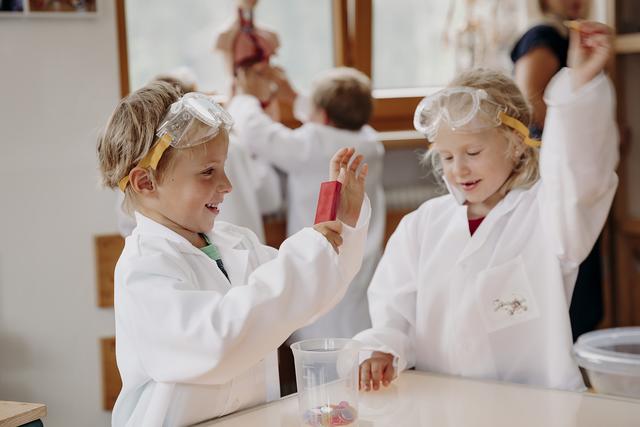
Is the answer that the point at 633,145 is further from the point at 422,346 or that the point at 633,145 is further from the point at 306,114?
the point at 422,346

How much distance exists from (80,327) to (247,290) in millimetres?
1823

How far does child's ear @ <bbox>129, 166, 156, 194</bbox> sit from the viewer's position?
1.60 metres

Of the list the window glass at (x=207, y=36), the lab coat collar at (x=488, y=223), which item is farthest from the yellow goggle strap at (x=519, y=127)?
the window glass at (x=207, y=36)

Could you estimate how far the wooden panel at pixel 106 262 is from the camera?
3086 millimetres

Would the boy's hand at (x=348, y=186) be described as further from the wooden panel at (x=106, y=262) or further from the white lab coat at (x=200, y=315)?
the wooden panel at (x=106, y=262)

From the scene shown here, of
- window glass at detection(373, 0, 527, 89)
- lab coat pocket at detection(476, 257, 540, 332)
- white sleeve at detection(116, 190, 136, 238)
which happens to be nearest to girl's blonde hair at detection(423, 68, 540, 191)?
lab coat pocket at detection(476, 257, 540, 332)

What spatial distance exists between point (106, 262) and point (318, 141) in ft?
2.80

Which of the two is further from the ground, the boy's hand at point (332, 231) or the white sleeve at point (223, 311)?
the boy's hand at point (332, 231)

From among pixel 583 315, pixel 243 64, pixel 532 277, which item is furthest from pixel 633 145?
pixel 532 277

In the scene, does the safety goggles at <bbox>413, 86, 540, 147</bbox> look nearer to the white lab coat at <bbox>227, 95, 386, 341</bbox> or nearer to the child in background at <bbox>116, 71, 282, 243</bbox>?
the child in background at <bbox>116, 71, 282, 243</bbox>

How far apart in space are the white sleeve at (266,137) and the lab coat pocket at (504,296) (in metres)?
1.42

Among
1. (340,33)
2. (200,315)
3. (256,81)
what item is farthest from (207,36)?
(200,315)

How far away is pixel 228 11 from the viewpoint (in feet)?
11.4

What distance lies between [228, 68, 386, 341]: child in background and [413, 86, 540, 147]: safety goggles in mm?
1292
